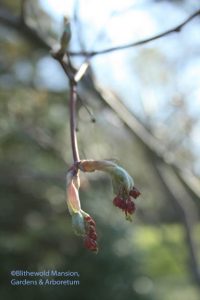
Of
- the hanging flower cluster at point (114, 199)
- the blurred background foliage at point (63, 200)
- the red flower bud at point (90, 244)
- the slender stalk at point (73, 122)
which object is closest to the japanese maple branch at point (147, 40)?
the slender stalk at point (73, 122)

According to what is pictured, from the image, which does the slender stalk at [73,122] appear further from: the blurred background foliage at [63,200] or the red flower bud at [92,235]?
the blurred background foliage at [63,200]

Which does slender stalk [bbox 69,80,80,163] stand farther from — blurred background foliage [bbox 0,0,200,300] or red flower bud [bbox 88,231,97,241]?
blurred background foliage [bbox 0,0,200,300]

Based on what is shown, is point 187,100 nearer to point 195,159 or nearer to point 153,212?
point 195,159

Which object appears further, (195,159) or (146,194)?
(146,194)

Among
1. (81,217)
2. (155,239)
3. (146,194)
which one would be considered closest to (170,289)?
(155,239)

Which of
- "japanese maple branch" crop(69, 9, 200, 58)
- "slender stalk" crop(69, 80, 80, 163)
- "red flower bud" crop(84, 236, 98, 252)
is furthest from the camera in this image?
"japanese maple branch" crop(69, 9, 200, 58)

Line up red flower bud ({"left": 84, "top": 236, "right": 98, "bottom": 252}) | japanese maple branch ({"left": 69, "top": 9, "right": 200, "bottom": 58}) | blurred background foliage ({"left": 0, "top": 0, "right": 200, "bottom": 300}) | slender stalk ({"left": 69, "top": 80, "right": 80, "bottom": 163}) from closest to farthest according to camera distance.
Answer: red flower bud ({"left": 84, "top": 236, "right": 98, "bottom": 252}), slender stalk ({"left": 69, "top": 80, "right": 80, "bottom": 163}), japanese maple branch ({"left": 69, "top": 9, "right": 200, "bottom": 58}), blurred background foliage ({"left": 0, "top": 0, "right": 200, "bottom": 300})

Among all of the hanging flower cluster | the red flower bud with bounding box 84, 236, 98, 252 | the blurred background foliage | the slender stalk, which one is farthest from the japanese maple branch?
the blurred background foliage

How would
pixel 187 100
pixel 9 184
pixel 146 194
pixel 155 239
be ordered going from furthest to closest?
pixel 155 239 < pixel 146 194 < pixel 9 184 < pixel 187 100

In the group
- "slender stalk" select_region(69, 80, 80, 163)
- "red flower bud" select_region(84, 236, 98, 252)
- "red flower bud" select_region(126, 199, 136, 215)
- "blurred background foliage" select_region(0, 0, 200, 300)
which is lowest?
"blurred background foliage" select_region(0, 0, 200, 300)
